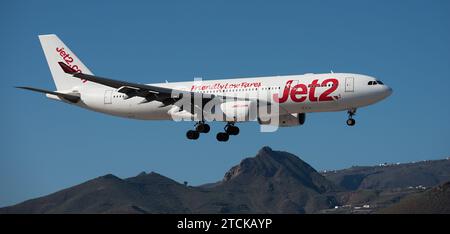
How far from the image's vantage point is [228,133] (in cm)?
8219

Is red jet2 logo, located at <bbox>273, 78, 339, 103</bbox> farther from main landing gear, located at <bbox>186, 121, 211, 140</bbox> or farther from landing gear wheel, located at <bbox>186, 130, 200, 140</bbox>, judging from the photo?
landing gear wheel, located at <bbox>186, 130, 200, 140</bbox>

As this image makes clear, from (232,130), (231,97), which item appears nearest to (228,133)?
(232,130)

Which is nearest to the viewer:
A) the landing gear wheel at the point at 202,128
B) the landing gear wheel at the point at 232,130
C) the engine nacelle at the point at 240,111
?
the engine nacelle at the point at 240,111

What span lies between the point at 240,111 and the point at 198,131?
6853mm

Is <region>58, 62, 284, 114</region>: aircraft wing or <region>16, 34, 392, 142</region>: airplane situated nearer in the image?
<region>16, 34, 392, 142</region>: airplane

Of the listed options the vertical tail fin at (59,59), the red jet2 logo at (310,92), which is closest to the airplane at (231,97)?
the red jet2 logo at (310,92)

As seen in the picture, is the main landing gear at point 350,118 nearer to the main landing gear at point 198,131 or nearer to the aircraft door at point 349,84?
the aircraft door at point 349,84

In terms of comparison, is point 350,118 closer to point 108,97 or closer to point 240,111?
point 240,111

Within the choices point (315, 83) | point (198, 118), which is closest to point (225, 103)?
point (198, 118)

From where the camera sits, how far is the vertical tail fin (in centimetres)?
9312

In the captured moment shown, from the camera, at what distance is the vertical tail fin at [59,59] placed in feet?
306

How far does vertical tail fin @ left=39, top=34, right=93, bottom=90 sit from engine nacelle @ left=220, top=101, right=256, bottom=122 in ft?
79.9

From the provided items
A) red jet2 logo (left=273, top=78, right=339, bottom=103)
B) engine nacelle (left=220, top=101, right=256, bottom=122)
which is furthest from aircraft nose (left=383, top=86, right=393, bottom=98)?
engine nacelle (left=220, top=101, right=256, bottom=122)
